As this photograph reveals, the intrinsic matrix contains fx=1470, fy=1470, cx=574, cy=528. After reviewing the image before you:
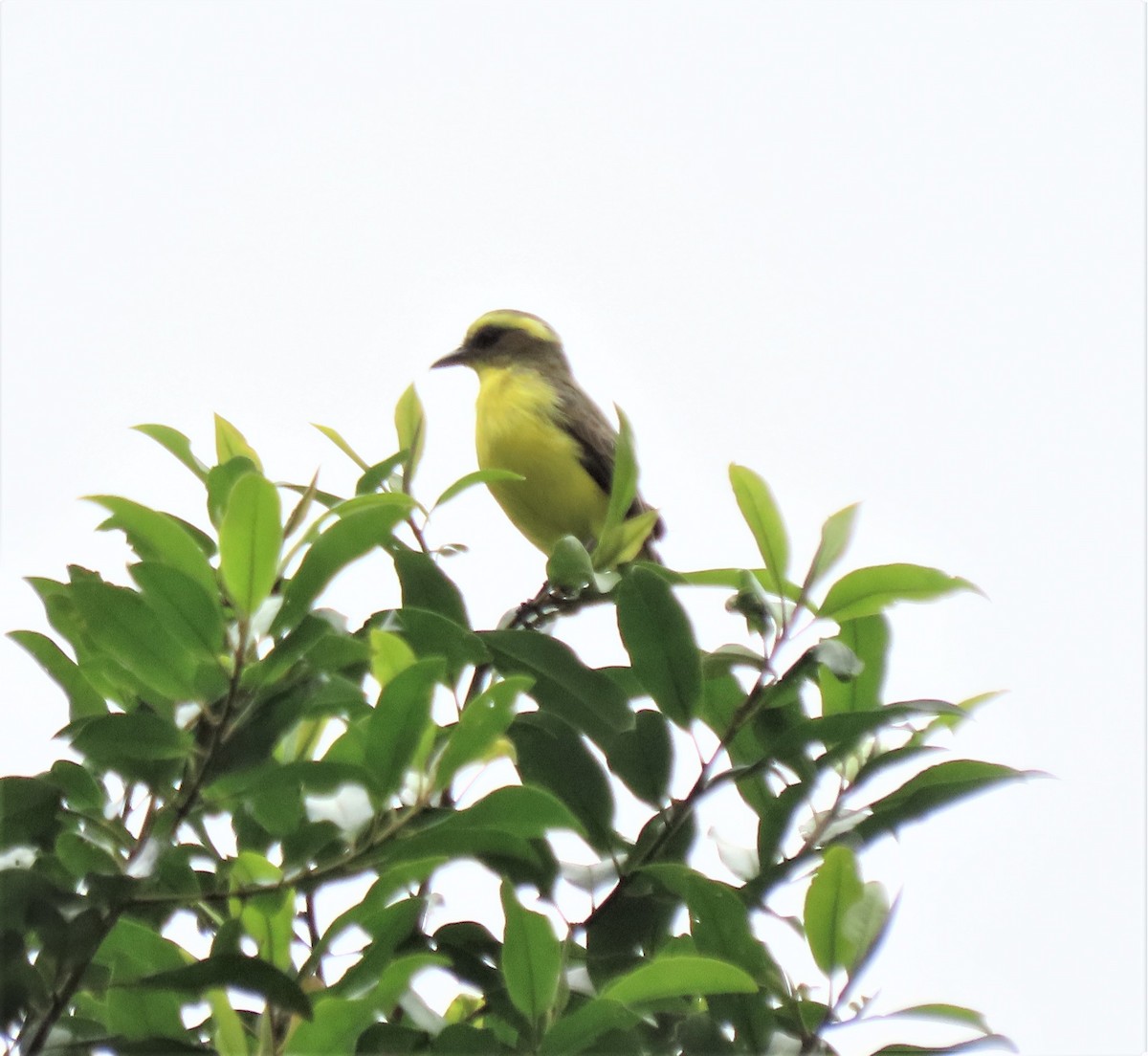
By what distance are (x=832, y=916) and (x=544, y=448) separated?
12.5ft

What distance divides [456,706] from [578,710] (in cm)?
18

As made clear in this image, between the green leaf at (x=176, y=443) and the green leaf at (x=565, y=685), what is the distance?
0.53 m

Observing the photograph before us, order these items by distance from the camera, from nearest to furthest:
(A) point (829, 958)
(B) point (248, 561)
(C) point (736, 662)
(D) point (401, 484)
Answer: (B) point (248, 561)
(A) point (829, 958)
(C) point (736, 662)
(D) point (401, 484)

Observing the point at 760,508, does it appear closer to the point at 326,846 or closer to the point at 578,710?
the point at 578,710

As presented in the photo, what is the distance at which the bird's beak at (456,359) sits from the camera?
655 centimetres

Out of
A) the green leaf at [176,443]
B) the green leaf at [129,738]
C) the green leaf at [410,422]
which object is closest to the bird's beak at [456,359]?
the green leaf at [410,422]

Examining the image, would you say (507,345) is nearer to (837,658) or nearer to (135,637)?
(837,658)

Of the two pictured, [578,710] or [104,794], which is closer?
[104,794]

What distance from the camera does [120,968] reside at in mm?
1924

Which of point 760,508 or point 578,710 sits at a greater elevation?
point 760,508

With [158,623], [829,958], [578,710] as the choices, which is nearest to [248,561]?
[158,623]

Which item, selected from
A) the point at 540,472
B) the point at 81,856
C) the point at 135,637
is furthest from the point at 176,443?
the point at 540,472

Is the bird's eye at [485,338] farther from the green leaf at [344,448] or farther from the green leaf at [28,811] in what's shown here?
the green leaf at [28,811]

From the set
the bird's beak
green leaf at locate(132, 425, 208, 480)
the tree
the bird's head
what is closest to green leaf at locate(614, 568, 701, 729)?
the tree
